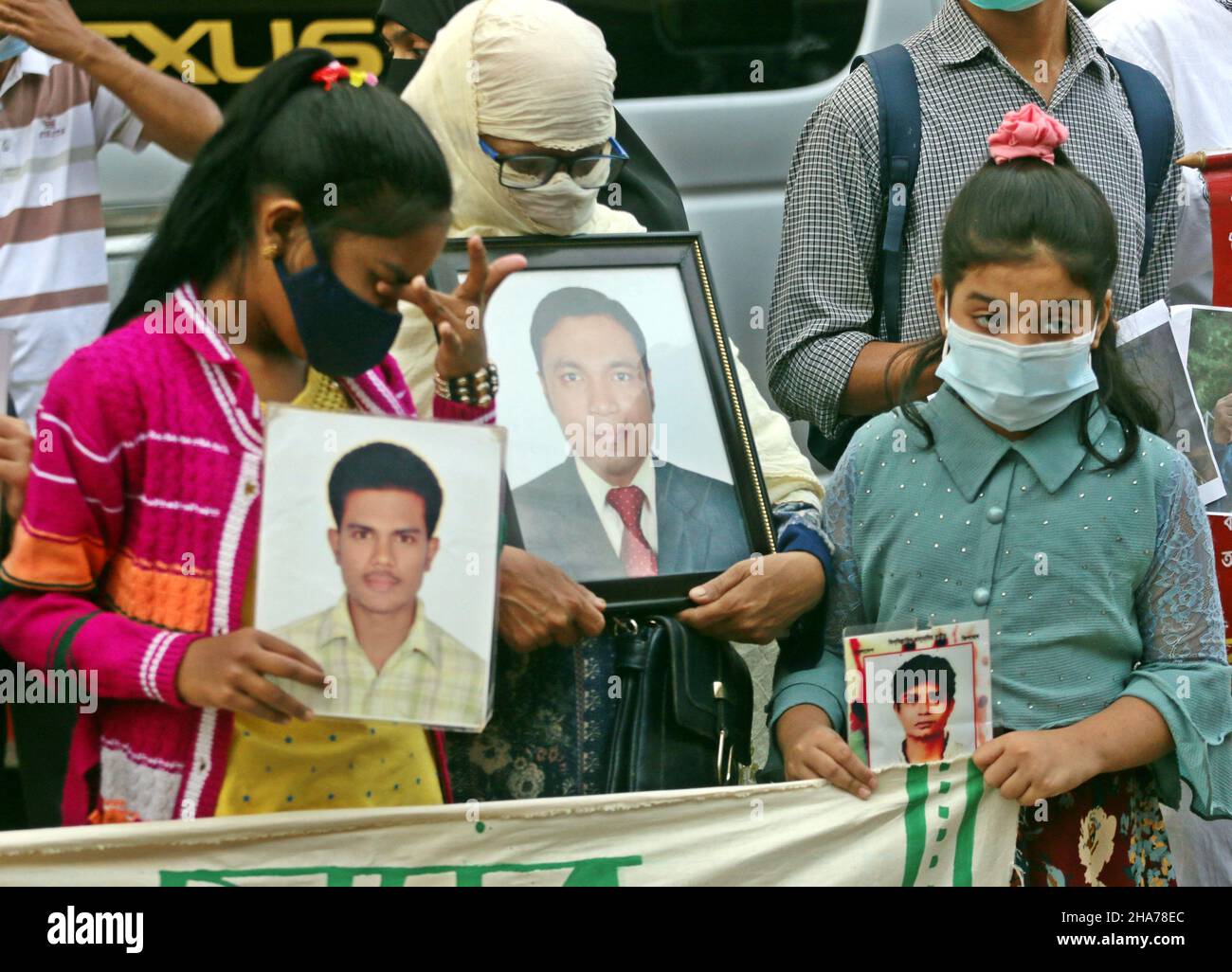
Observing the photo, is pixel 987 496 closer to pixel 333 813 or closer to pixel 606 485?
pixel 606 485

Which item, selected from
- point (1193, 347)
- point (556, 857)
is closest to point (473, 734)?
point (556, 857)

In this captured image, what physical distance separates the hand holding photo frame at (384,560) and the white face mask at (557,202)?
72 cm

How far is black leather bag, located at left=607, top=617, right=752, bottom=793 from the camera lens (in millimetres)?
2480

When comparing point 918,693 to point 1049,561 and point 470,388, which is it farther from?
point 470,388

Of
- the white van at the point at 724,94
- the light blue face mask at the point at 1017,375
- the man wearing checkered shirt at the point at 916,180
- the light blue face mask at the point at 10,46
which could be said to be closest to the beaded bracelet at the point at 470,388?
the light blue face mask at the point at 1017,375

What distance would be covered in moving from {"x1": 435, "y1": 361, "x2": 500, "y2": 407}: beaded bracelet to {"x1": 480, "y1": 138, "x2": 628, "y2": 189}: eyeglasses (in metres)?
0.51

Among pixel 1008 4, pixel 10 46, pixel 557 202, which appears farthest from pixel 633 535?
pixel 10 46

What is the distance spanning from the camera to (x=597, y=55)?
2.82 m

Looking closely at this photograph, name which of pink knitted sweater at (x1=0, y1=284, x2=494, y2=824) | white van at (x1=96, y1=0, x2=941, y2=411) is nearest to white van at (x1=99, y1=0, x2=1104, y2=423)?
white van at (x1=96, y1=0, x2=941, y2=411)

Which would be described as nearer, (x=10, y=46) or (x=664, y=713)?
(x=664, y=713)

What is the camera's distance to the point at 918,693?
233cm

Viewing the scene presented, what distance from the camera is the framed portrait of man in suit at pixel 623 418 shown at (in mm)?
2535

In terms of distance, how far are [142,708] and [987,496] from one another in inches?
49.0

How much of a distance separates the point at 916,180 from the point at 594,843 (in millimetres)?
1452
